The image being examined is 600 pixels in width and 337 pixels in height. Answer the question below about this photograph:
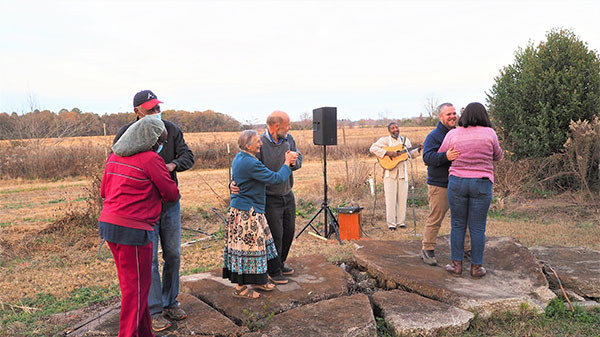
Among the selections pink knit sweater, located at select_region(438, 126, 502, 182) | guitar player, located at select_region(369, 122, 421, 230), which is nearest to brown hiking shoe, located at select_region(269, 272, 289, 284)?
pink knit sweater, located at select_region(438, 126, 502, 182)

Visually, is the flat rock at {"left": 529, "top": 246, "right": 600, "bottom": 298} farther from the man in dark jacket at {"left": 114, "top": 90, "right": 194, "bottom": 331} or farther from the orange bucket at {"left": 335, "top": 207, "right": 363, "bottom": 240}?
the man in dark jacket at {"left": 114, "top": 90, "right": 194, "bottom": 331}

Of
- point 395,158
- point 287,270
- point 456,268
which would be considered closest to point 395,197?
point 395,158

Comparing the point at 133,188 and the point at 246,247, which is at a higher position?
the point at 133,188

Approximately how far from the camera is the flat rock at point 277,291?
146 inches

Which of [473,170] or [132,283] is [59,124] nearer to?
[132,283]

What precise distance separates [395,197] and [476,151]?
3.70m

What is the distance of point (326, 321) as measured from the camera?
3.49 metres

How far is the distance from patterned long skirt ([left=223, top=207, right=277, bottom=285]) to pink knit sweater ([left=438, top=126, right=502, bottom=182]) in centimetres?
198

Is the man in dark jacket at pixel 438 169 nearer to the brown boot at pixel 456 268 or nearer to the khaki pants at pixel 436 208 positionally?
the khaki pants at pixel 436 208

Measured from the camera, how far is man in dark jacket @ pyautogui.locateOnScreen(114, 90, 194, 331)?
3314 mm

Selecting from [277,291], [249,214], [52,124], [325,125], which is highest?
[52,124]

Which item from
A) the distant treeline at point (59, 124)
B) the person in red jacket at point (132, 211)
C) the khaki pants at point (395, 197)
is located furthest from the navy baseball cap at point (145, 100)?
the distant treeline at point (59, 124)

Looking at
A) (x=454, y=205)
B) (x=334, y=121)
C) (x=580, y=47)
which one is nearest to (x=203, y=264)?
(x=334, y=121)

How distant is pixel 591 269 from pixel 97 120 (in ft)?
69.7
